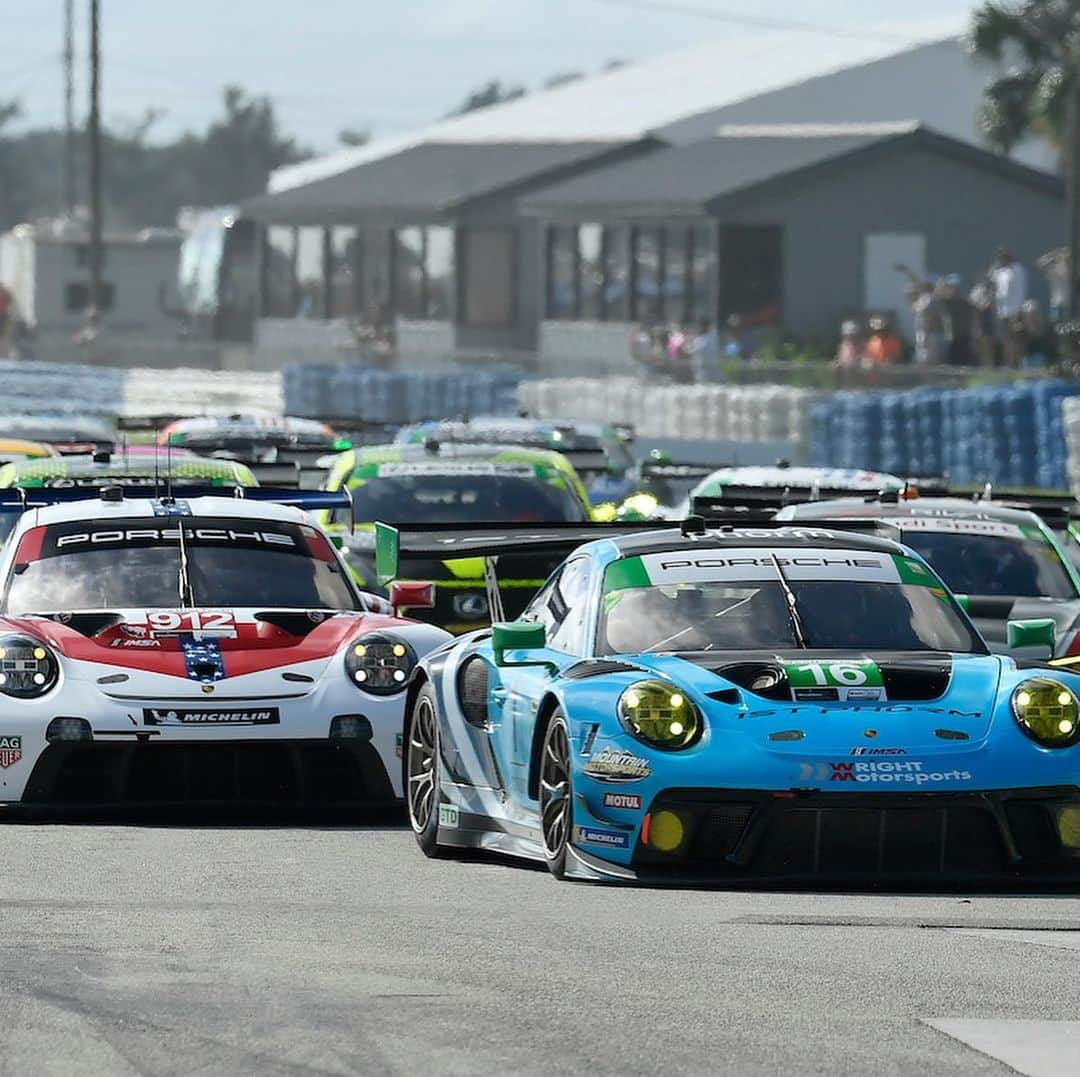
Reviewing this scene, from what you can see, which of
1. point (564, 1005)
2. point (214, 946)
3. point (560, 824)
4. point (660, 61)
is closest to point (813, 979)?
point (564, 1005)

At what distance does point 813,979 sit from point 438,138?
68742 mm

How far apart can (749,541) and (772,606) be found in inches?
23.9

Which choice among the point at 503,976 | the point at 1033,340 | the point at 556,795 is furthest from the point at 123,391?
the point at 503,976

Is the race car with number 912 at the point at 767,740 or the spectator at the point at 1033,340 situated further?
the spectator at the point at 1033,340

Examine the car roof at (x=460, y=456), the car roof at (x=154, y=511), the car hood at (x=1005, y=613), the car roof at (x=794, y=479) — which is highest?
the car roof at (x=154, y=511)

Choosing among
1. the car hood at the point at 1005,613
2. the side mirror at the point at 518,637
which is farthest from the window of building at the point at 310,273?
the side mirror at the point at 518,637

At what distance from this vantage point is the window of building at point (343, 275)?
68688 millimetres

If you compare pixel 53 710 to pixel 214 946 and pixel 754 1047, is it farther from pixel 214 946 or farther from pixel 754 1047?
pixel 754 1047

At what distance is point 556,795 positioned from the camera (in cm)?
919

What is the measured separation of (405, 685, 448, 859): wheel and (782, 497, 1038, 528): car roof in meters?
4.03

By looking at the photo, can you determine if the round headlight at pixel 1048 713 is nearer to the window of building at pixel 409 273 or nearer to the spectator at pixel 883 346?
the spectator at pixel 883 346

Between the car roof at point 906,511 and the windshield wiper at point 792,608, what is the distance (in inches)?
168

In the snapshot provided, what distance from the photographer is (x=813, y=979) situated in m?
6.79

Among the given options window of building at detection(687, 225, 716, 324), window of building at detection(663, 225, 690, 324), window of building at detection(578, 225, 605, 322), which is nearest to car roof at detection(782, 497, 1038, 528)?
window of building at detection(687, 225, 716, 324)
